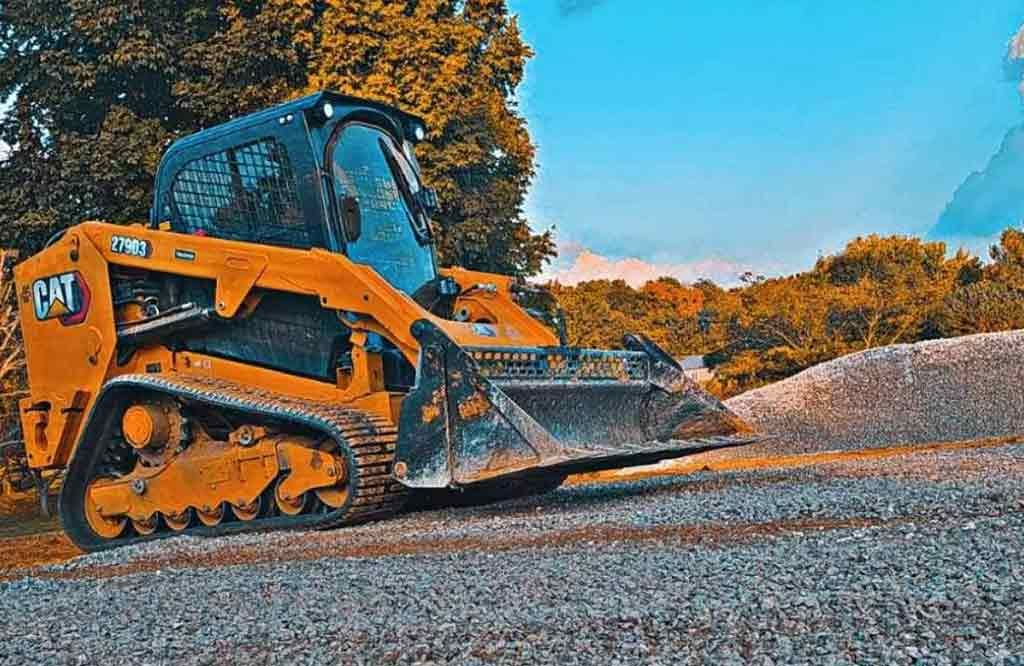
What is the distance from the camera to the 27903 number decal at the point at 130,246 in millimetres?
8781

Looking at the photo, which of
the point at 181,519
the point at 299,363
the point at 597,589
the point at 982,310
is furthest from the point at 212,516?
the point at 982,310

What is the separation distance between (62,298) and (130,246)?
888mm

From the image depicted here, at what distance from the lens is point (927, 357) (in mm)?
22469

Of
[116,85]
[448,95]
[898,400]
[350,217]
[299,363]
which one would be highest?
[116,85]

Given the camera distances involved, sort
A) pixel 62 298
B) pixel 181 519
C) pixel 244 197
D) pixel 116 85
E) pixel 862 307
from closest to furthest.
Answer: pixel 181 519 → pixel 244 197 → pixel 62 298 → pixel 116 85 → pixel 862 307

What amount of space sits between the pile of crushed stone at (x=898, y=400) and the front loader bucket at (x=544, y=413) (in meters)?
10.5

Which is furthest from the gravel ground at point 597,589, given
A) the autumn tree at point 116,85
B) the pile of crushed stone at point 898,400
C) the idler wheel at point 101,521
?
the pile of crushed stone at point 898,400

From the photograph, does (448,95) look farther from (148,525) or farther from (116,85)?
(148,525)

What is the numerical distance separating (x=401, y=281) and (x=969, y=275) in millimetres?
34365

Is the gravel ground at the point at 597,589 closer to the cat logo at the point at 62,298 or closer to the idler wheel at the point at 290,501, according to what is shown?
the idler wheel at the point at 290,501

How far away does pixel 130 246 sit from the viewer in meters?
8.85

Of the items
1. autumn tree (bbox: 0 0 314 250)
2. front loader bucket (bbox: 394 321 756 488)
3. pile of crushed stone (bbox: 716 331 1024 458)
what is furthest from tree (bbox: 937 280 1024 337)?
front loader bucket (bbox: 394 321 756 488)

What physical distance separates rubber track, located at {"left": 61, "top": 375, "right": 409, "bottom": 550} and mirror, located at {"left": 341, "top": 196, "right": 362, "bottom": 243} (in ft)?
4.48

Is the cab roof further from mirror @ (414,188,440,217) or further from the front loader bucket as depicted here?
the front loader bucket
